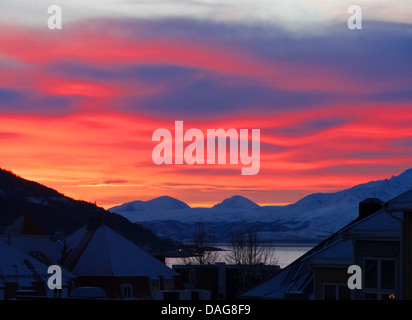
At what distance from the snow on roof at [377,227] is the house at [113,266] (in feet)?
319

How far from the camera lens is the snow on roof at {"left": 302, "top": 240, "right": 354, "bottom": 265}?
35281 millimetres

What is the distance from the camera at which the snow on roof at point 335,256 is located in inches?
1389

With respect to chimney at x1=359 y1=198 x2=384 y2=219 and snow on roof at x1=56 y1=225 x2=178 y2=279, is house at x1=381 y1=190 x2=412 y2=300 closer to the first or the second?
chimney at x1=359 y1=198 x2=384 y2=219

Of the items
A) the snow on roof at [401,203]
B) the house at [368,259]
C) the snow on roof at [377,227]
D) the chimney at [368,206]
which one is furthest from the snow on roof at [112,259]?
the snow on roof at [401,203]

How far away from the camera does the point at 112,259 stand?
13100 cm

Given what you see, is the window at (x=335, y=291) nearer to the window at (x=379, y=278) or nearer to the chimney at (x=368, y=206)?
the window at (x=379, y=278)

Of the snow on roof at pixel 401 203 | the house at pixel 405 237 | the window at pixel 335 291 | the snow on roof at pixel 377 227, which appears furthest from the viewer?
the window at pixel 335 291

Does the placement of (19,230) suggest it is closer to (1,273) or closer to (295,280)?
(1,273)

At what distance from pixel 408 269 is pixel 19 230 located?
4344 inches

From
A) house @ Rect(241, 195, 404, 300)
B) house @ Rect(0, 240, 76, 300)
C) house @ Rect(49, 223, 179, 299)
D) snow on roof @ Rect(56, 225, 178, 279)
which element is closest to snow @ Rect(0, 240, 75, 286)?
house @ Rect(0, 240, 76, 300)

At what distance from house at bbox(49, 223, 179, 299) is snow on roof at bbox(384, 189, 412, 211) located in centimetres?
10049

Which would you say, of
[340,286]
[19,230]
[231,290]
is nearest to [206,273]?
[231,290]
